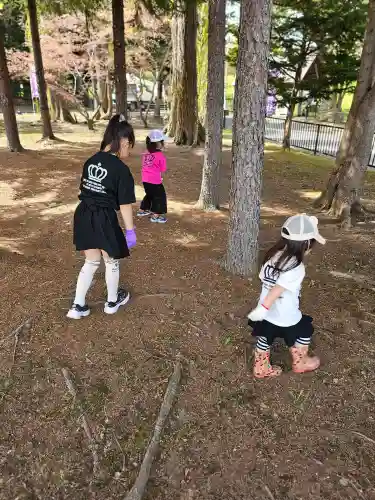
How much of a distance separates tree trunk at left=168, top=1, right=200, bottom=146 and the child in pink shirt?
7.27 meters

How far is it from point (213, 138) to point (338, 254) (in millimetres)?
2387

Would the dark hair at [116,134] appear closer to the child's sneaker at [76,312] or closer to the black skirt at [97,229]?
the black skirt at [97,229]

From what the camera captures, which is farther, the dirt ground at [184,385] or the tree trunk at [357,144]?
the tree trunk at [357,144]

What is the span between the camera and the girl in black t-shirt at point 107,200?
3.00 metres

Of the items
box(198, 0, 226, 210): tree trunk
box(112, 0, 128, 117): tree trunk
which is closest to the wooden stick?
box(198, 0, 226, 210): tree trunk

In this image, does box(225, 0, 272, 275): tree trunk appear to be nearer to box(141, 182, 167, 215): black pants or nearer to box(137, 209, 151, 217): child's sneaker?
box(141, 182, 167, 215): black pants

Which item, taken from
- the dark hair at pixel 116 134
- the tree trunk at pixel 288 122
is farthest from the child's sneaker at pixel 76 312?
the tree trunk at pixel 288 122

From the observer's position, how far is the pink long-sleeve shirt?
18.6 feet

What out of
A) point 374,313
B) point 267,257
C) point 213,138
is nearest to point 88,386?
point 267,257

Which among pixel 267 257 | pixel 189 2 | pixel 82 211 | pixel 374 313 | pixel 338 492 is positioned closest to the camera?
pixel 338 492

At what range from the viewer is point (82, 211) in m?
3.17

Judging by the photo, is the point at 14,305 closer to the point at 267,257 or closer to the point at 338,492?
the point at 267,257

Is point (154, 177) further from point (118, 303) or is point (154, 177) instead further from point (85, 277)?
point (85, 277)

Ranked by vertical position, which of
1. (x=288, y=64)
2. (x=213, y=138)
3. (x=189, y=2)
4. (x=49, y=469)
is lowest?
(x=49, y=469)
